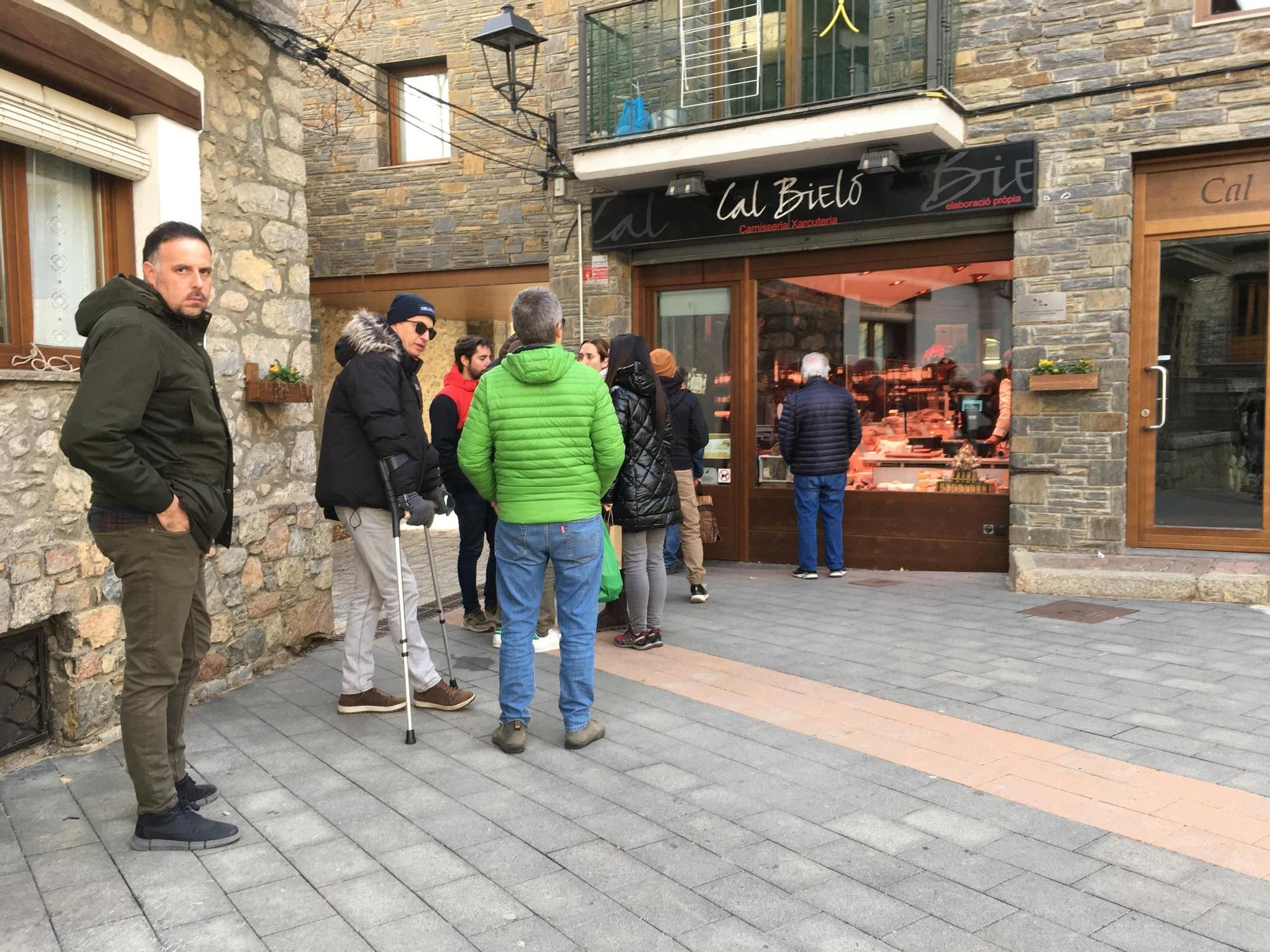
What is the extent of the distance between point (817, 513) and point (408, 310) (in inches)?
193

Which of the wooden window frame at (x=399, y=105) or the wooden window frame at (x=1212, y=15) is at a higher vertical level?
the wooden window frame at (x=399, y=105)

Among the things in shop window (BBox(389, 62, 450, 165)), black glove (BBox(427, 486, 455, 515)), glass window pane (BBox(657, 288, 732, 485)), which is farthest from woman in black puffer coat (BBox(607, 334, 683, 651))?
shop window (BBox(389, 62, 450, 165))

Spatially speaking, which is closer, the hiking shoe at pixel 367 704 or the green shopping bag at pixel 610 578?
the hiking shoe at pixel 367 704

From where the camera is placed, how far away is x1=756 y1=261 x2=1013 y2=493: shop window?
8.69 m

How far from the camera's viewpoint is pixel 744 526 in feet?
31.9

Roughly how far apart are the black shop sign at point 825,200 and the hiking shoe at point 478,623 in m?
4.52

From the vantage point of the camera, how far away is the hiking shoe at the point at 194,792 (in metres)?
3.69

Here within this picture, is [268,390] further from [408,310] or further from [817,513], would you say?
[817,513]

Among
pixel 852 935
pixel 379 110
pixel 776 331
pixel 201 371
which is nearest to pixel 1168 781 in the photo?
pixel 852 935

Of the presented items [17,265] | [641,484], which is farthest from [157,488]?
[641,484]

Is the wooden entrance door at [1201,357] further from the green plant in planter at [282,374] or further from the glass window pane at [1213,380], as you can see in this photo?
the green plant in planter at [282,374]

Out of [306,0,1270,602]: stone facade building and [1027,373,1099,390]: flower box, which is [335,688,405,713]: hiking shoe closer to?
[306,0,1270,602]: stone facade building

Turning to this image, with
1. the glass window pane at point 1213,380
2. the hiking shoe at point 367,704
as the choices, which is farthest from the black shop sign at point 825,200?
the hiking shoe at point 367,704

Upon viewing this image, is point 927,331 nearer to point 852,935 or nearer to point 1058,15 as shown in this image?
point 1058,15
